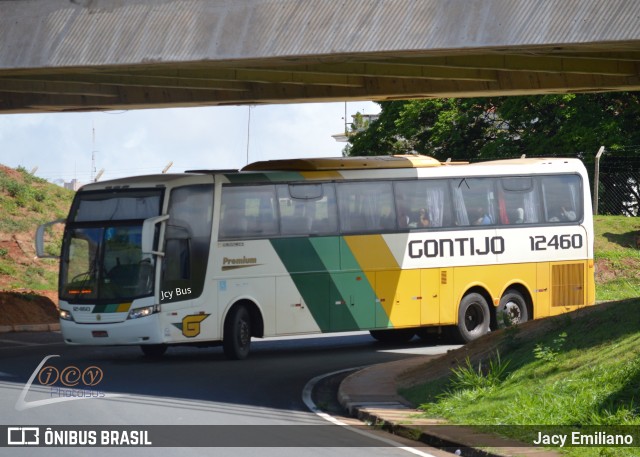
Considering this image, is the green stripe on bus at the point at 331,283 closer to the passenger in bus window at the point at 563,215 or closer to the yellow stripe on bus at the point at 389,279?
the yellow stripe on bus at the point at 389,279

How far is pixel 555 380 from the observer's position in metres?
13.1

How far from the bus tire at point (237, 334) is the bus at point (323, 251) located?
0.09ft

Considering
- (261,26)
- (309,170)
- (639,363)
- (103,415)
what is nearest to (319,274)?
(309,170)

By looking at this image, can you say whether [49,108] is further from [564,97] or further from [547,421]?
[564,97]

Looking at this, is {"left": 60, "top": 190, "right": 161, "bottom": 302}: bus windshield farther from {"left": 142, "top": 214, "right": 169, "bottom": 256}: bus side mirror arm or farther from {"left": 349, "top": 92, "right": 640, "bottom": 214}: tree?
{"left": 349, "top": 92, "right": 640, "bottom": 214}: tree

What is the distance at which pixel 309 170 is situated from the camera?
74.7 ft

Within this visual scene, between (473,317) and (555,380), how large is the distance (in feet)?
37.9

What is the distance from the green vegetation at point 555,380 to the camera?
11.7 meters

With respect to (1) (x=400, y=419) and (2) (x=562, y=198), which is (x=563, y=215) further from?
(1) (x=400, y=419)

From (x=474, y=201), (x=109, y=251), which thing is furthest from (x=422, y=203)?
(x=109, y=251)

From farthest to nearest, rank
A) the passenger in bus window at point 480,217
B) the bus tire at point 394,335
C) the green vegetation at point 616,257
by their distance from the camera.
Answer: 1. the green vegetation at point 616,257
2. the bus tire at point 394,335
3. the passenger in bus window at point 480,217

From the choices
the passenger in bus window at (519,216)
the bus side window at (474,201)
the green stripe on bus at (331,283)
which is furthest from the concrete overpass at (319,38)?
the passenger in bus window at (519,216)

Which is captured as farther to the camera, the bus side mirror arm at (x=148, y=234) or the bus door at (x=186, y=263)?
the bus door at (x=186, y=263)

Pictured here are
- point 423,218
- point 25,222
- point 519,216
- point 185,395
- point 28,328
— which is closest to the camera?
point 185,395
